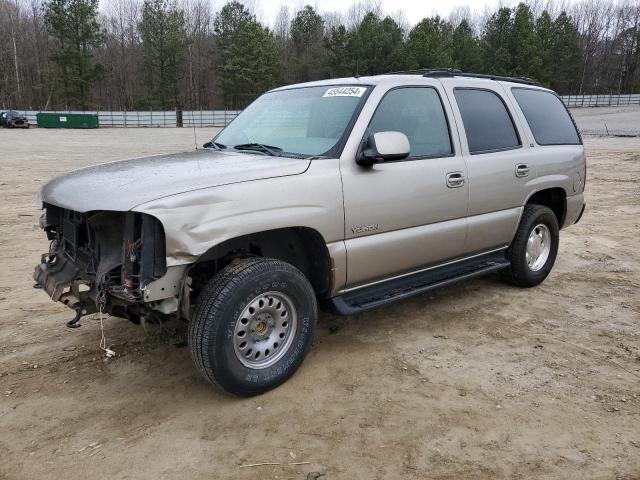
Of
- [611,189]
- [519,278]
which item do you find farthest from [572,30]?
[519,278]

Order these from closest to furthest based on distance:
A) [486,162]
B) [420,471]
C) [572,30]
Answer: [420,471] < [486,162] < [572,30]

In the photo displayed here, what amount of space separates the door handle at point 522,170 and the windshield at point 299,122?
179cm

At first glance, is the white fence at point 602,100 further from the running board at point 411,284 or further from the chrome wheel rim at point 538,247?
the running board at point 411,284

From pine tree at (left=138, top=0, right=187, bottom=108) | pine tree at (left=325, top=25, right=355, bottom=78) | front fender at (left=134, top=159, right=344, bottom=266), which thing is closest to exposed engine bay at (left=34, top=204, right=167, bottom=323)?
front fender at (left=134, top=159, right=344, bottom=266)

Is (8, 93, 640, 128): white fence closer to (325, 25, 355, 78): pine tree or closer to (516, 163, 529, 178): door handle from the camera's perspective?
(325, 25, 355, 78): pine tree

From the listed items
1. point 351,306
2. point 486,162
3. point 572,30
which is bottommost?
point 351,306

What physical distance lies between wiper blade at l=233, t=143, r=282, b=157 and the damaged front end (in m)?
1.18

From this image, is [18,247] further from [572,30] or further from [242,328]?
[572,30]

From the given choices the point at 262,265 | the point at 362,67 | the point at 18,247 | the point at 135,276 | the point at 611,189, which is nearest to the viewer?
the point at 135,276

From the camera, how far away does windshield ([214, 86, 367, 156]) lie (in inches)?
153

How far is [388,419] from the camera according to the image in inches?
126

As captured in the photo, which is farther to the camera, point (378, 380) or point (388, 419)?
point (378, 380)

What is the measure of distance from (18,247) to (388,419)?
5.83 meters

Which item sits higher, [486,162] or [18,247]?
[486,162]
